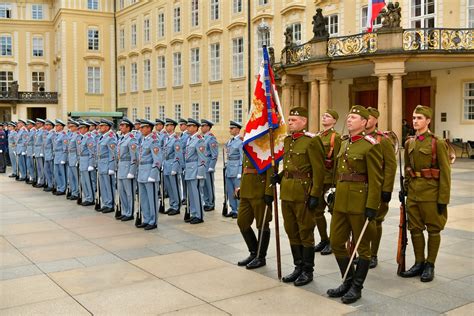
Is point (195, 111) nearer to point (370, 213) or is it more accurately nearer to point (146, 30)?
point (146, 30)

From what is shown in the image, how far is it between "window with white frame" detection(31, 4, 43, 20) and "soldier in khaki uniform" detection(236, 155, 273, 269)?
5557cm

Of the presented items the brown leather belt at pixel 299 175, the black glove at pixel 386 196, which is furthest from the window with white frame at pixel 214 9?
the black glove at pixel 386 196

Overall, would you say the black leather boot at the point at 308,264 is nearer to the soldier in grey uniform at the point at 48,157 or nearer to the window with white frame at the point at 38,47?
the soldier in grey uniform at the point at 48,157

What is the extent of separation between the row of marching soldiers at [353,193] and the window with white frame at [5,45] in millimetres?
55103

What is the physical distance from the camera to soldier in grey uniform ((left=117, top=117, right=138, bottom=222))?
418 inches

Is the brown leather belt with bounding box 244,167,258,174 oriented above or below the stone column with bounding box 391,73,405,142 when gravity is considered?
below

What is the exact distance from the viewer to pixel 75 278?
679 centimetres

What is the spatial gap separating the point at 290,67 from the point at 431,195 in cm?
1985

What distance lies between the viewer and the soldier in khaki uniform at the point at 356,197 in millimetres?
5848

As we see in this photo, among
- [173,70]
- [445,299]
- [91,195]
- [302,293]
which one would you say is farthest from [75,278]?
[173,70]

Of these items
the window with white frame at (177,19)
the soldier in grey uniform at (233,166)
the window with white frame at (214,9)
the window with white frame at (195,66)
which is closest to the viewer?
the soldier in grey uniform at (233,166)

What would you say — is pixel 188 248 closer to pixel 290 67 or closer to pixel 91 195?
pixel 91 195

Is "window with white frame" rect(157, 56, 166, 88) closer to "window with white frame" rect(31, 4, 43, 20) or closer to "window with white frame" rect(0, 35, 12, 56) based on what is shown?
"window with white frame" rect(31, 4, 43, 20)

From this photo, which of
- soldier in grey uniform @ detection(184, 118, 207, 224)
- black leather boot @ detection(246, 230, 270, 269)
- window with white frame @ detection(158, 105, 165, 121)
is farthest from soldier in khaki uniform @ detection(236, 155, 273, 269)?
window with white frame @ detection(158, 105, 165, 121)
